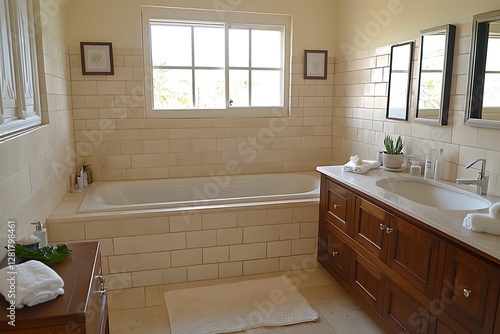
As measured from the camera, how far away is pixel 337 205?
2709mm

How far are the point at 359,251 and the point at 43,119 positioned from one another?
228 cm

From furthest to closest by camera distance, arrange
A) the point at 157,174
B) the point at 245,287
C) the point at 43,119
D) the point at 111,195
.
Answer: the point at 157,174, the point at 111,195, the point at 245,287, the point at 43,119

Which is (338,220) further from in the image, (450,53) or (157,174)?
(157,174)

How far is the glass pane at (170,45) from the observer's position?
12.0 ft

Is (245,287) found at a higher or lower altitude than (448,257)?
lower

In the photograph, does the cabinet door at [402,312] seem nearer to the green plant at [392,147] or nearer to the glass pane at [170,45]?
the green plant at [392,147]

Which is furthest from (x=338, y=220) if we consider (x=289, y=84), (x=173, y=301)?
(x=289, y=84)

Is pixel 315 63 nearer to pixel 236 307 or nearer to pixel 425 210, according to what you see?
pixel 425 210

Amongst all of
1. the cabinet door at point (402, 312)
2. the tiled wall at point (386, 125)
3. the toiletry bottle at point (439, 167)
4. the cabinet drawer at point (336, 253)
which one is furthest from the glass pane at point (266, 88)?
the cabinet door at point (402, 312)

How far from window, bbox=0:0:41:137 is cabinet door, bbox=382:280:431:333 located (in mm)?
2145

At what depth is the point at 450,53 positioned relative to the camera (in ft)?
7.98

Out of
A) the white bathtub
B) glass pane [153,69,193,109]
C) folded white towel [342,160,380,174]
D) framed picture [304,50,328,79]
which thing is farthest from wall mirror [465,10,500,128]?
glass pane [153,69,193,109]

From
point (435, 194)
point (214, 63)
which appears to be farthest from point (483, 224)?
Answer: point (214, 63)

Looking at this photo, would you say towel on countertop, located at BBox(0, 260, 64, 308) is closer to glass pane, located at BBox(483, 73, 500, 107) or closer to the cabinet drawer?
the cabinet drawer
